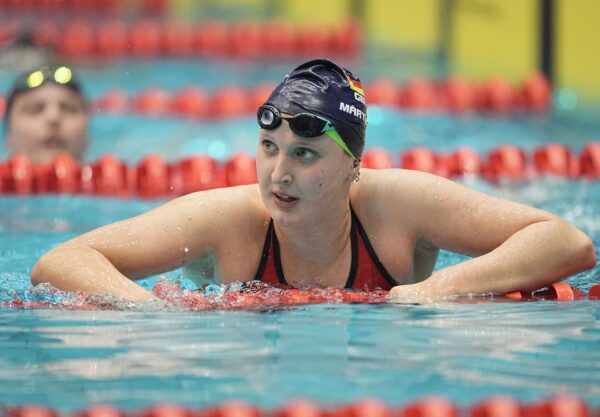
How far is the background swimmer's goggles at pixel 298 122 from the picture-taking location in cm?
323

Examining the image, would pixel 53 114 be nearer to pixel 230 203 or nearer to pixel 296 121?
pixel 230 203

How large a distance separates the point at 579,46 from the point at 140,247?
249 inches

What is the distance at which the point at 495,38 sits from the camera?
10125 millimetres

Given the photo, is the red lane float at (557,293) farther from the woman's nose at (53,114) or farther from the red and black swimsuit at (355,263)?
the woman's nose at (53,114)

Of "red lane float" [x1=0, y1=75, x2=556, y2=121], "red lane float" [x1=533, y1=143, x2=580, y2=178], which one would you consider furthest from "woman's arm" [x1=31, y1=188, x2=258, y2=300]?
"red lane float" [x1=0, y1=75, x2=556, y2=121]

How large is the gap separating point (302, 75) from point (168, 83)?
6620 mm

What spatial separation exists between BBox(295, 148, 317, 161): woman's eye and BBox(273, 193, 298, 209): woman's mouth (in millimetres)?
121

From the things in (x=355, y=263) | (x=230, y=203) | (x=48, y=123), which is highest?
(x=230, y=203)

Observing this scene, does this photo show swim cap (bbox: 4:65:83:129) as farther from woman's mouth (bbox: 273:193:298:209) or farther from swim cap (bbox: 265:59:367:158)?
woman's mouth (bbox: 273:193:298:209)

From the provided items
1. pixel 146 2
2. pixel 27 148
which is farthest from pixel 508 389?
pixel 146 2

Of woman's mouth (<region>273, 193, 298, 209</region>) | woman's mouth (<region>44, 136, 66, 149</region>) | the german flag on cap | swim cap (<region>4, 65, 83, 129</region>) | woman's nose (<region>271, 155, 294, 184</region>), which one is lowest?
woman's mouth (<region>44, 136, 66, 149</region>)

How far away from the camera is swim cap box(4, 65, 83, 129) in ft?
20.8

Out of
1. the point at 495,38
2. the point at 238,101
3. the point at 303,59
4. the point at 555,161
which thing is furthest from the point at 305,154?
the point at 303,59

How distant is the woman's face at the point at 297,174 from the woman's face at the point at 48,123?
10.7 ft
